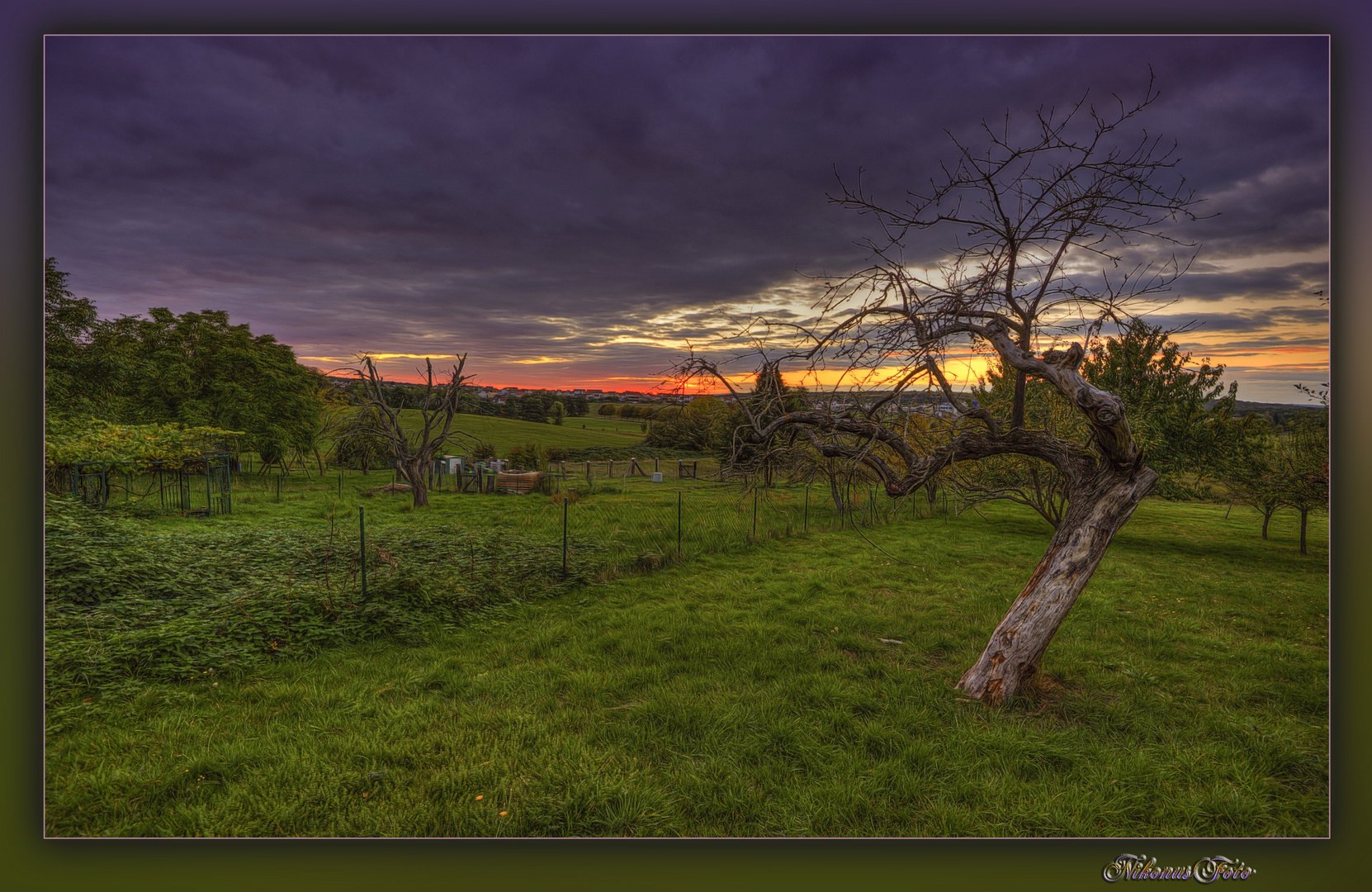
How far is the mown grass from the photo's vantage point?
93.8 inches

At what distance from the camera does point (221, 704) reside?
10.6ft

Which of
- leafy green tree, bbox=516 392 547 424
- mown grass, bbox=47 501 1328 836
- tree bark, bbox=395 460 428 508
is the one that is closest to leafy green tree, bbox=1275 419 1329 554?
mown grass, bbox=47 501 1328 836

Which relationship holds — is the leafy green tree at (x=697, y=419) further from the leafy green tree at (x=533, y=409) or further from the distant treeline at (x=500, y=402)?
the leafy green tree at (x=533, y=409)

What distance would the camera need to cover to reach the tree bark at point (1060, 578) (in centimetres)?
324

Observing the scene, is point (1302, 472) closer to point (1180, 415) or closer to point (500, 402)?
point (1180, 415)

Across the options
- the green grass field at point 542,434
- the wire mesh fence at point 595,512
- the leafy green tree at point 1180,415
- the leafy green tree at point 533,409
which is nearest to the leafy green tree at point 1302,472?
the leafy green tree at point 1180,415

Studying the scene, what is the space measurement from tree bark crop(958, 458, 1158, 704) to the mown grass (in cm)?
27

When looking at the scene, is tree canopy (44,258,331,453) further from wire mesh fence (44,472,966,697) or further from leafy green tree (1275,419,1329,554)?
leafy green tree (1275,419,1329,554)

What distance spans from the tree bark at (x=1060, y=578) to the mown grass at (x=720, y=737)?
27cm

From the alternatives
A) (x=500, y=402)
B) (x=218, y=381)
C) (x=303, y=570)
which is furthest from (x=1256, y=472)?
(x=218, y=381)

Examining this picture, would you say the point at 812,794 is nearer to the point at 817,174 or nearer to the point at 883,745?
the point at 883,745

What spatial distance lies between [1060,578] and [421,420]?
1664cm

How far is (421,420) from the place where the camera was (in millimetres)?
15406
